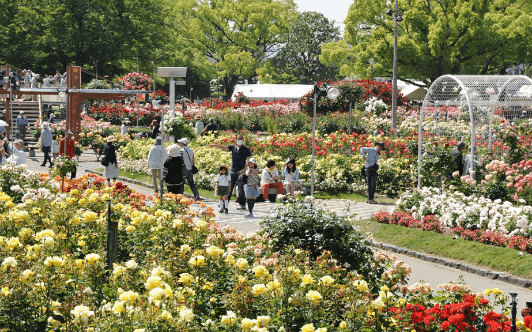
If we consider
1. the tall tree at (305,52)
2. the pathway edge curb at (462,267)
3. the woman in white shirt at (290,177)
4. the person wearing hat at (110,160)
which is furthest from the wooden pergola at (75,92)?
the tall tree at (305,52)

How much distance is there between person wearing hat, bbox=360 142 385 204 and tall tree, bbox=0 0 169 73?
39438mm

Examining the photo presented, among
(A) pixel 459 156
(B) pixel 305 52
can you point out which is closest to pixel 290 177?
(A) pixel 459 156

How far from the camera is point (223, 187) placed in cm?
1479

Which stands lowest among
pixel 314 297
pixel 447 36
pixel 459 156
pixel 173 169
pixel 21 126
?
pixel 314 297

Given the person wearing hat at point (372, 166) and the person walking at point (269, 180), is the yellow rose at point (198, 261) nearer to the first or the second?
the person walking at point (269, 180)

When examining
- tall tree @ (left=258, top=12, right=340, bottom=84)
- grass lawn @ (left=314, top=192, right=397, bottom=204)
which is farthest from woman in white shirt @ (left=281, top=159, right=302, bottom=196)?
tall tree @ (left=258, top=12, right=340, bottom=84)

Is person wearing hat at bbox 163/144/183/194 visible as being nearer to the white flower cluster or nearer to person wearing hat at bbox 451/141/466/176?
the white flower cluster

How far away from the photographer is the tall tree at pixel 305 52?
7512 cm

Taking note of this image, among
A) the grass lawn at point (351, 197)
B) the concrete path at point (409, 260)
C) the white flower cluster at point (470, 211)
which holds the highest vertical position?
the white flower cluster at point (470, 211)

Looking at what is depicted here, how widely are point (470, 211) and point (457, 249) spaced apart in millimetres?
997

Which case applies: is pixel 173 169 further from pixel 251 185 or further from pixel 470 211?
pixel 470 211

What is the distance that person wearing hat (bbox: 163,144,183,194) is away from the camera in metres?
13.7

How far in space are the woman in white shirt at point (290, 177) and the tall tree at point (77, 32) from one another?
3878cm

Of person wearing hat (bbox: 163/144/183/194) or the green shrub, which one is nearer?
the green shrub
